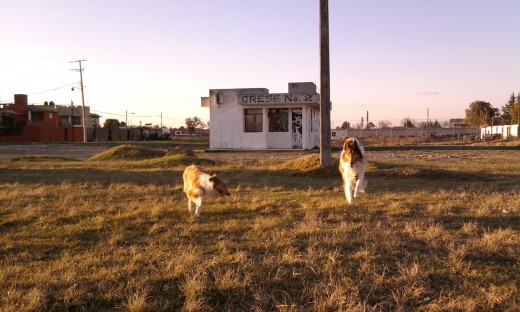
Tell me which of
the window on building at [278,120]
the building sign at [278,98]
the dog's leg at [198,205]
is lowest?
the dog's leg at [198,205]

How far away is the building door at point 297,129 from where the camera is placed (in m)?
31.2

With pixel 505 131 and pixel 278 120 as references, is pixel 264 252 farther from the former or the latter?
pixel 505 131

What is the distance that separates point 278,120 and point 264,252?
2678 cm

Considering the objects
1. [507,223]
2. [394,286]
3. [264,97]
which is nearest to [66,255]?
[394,286]

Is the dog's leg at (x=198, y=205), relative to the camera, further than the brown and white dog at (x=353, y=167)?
No

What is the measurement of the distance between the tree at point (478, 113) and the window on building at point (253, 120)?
5776 cm

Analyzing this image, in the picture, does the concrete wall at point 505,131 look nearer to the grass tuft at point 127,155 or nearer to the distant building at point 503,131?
the distant building at point 503,131

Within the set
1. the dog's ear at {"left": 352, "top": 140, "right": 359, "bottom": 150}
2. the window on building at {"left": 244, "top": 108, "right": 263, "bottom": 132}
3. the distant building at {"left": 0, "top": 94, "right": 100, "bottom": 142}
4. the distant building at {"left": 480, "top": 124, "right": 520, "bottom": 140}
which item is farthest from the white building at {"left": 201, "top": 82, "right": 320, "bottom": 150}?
the distant building at {"left": 0, "top": 94, "right": 100, "bottom": 142}

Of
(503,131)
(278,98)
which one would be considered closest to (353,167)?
(278,98)

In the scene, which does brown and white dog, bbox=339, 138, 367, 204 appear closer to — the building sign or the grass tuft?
the grass tuft

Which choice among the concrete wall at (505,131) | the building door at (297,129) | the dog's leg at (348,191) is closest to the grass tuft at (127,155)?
the building door at (297,129)

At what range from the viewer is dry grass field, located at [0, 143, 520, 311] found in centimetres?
403

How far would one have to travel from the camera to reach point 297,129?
31391 mm

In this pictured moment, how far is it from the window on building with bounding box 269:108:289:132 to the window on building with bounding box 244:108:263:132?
81 cm
